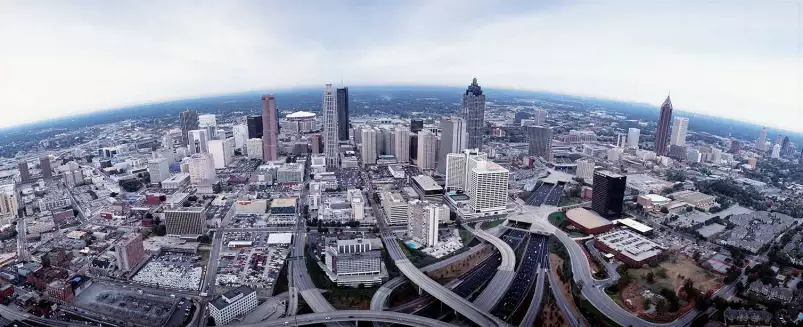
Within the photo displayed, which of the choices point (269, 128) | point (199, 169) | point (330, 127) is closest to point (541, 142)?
point (330, 127)

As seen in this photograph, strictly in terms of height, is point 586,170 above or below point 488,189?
below

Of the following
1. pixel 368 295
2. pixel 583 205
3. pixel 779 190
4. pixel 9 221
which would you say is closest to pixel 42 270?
pixel 9 221

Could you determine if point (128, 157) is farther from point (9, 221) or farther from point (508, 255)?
point (508, 255)

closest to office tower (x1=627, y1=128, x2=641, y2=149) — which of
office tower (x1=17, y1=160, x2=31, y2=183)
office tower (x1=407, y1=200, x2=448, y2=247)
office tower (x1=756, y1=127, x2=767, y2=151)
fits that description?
office tower (x1=756, y1=127, x2=767, y2=151)

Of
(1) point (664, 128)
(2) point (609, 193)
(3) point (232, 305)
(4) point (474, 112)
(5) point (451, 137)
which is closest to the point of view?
(3) point (232, 305)

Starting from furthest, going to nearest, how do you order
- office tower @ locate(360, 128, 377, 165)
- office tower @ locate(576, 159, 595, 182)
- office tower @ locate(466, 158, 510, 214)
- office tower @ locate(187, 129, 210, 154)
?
office tower @ locate(187, 129, 210, 154), office tower @ locate(360, 128, 377, 165), office tower @ locate(576, 159, 595, 182), office tower @ locate(466, 158, 510, 214)

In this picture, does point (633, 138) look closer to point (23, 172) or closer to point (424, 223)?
point (424, 223)

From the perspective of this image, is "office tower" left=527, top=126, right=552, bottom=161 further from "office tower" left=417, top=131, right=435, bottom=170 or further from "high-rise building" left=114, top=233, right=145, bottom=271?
"high-rise building" left=114, top=233, right=145, bottom=271
